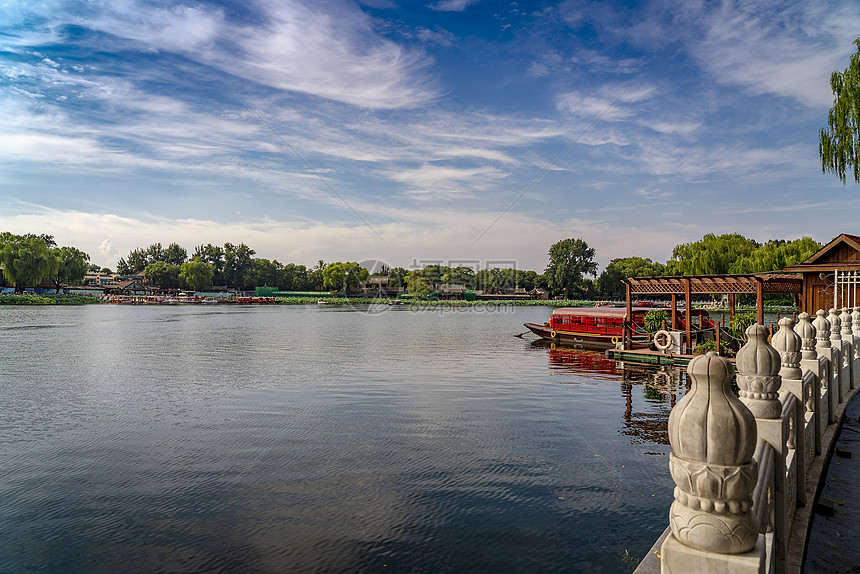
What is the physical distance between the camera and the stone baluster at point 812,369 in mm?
6523

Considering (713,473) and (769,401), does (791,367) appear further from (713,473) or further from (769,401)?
(713,473)

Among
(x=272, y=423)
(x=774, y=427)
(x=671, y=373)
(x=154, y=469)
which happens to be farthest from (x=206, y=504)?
(x=671, y=373)

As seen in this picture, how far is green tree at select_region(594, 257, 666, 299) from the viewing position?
13566 centimetres

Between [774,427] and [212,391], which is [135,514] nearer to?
[774,427]

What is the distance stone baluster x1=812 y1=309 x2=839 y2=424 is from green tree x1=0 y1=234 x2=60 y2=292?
133 meters

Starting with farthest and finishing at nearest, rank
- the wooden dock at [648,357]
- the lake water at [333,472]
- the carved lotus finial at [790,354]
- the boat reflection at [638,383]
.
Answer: the wooden dock at [648,357], the boat reflection at [638,383], the lake water at [333,472], the carved lotus finial at [790,354]

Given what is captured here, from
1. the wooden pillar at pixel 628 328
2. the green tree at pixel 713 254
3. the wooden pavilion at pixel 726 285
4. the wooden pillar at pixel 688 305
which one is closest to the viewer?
the wooden pavilion at pixel 726 285

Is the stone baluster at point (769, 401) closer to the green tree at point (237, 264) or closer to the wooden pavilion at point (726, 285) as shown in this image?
the wooden pavilion at point (726, 285)

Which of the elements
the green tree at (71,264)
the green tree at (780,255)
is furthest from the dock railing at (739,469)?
the green tree at (71,264)

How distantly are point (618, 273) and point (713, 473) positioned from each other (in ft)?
487

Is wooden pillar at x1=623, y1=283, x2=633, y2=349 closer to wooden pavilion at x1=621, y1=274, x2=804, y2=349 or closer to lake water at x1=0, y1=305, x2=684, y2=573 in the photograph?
wooden pavilion at x1=621, y1=274, x2=804, y2=349

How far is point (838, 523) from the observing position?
5.79 metres

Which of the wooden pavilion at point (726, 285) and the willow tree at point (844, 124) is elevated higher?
the willow tree at point (844, 124)

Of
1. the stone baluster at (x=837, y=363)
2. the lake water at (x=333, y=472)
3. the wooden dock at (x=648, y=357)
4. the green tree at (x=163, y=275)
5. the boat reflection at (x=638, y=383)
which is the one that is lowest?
the lake water at (x=333, y=472)
